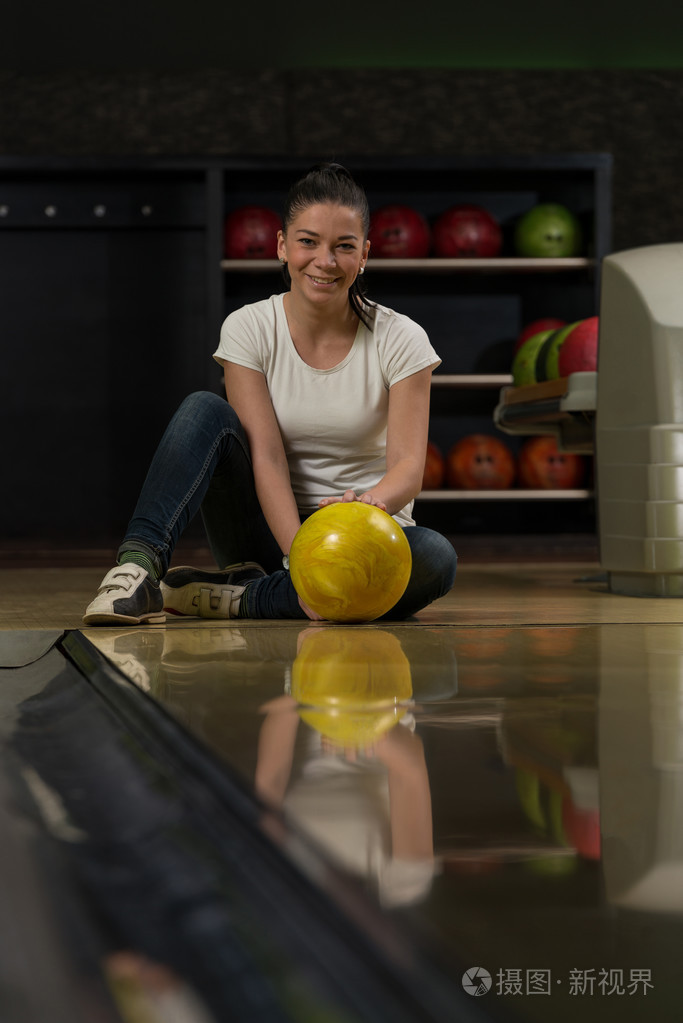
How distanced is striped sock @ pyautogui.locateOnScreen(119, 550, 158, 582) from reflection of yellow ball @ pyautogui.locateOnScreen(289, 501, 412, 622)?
9.4 inches

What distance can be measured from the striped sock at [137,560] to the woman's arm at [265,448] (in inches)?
8.5

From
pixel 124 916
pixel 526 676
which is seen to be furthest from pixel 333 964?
pixel 526 676

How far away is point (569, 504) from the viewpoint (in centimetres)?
479

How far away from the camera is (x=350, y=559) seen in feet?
5.18

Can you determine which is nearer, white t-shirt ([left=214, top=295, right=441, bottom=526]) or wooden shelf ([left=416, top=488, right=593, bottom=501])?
white t-shirt ([left=214, top=295, right=441, bottom=526])

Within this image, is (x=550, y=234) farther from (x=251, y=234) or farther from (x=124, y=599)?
(x=124, y=599)

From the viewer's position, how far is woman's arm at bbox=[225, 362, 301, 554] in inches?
72.3

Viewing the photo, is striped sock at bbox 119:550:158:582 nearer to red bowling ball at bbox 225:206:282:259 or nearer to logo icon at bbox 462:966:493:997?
logo icon at bbox 462:966:493:997

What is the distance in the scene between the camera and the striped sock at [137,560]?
1.75m

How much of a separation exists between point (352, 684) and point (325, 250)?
0.93 meters

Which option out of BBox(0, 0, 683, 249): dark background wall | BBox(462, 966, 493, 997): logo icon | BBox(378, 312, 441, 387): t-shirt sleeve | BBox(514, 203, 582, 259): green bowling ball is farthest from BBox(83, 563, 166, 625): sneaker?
BBox(0, 0, 683, 249): dark background wall

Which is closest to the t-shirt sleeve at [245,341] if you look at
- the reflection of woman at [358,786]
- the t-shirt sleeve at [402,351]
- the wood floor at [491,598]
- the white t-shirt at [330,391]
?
the white t-shirt at [330,391]

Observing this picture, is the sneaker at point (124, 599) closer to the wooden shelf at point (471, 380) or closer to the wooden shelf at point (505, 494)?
the wooden shelf at point (505, 494)

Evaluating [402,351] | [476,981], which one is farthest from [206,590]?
[476,981]
